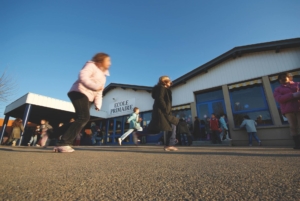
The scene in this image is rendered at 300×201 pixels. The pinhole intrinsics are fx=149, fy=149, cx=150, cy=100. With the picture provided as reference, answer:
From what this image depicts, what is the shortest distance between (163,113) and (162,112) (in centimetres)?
3

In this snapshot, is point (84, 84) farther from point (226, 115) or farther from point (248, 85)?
point (248, 85)

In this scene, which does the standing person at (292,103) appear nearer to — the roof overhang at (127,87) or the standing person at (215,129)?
the standing person at (215,129)

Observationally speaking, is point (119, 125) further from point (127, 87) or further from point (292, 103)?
point (292, 103)

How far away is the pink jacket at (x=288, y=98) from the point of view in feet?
10.6

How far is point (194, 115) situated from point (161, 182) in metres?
9.08

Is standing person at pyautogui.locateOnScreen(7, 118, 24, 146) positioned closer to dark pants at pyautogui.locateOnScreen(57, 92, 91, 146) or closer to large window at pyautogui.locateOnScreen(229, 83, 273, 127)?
dark pants at pyautogui.locateOnScreen(57, 92, 91, 146)

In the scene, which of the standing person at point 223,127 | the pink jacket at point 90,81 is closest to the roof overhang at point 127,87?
the standing person at point 223,127

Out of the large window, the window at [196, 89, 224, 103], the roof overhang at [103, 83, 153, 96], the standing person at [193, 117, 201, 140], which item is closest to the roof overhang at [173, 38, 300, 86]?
the window at [196, 89, 224, 103]

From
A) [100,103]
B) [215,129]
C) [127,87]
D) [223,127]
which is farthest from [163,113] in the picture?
[127,87]

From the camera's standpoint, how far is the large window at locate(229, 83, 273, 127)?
25.3 feet

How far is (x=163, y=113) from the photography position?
11.1 feet

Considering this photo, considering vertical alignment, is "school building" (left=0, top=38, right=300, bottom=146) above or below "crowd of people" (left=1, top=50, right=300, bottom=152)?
above

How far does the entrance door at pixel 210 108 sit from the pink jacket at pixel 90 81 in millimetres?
7996

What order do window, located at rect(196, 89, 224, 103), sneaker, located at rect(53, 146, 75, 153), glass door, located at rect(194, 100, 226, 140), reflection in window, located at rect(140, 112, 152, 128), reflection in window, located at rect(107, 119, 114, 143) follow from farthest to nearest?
reflection in window, located at rect(107, 119, 114, 143), reflection in window, located at rect(140, 112, 152, 128), window, located at rect(196, 89, 224, 103), glass door, located at rect(194, 100, 226, 140), sneaker, located at rect(53, 146, 75, 153)
